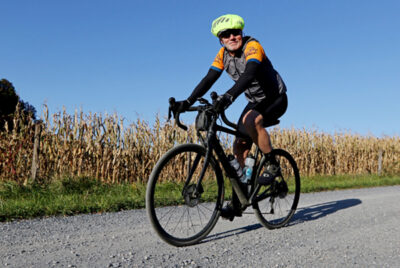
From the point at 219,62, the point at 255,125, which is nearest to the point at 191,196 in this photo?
the point at 255,125

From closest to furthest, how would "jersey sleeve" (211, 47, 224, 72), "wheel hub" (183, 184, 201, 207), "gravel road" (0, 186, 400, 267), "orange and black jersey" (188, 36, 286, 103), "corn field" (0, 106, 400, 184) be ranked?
"gravel road" (0, 186, 400, 267) < "wheel hub" (183, 184, 201, 207) < "orange and black jersey" (188, 36, 286, 103) < "jersey sleeve" (211, 47, 224, 72) < "corn field" (0, 106, 400, 184)

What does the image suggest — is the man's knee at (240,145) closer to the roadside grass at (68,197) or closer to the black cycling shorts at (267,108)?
the black cycling shorts at (267,108)

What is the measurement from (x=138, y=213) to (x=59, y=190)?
3351 mm

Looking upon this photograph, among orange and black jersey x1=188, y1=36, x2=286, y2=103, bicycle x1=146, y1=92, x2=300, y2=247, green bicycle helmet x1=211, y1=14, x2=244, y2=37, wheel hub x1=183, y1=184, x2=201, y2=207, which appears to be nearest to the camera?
bicycle x1=146, y1=92, x2=300, y2=247

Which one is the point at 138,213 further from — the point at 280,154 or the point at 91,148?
the point at 91,148

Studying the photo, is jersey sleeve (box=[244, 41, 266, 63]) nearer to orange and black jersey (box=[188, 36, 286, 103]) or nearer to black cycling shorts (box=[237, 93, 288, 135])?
orange and black jersey (box=[188, 36, 286, 103])

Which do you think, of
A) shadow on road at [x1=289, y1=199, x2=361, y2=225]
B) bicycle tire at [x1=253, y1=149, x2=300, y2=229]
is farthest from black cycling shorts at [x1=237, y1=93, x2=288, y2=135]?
shadow on road at [x1=289, y1=199, x2=361, y2=225]

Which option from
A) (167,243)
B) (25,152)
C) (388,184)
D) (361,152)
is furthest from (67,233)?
(361,152)

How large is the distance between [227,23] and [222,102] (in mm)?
1013

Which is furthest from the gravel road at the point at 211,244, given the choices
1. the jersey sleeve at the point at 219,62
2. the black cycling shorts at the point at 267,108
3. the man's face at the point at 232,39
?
the man's face at the point at 232,39

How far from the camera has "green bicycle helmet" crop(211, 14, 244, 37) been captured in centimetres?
418

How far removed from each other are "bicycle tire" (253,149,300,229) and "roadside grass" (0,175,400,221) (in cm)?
56

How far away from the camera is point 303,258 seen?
350cm

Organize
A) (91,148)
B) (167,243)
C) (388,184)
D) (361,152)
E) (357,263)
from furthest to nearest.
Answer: (361,152)
(388,184)
(91,148)
(167,243)
(357,263)
